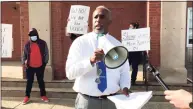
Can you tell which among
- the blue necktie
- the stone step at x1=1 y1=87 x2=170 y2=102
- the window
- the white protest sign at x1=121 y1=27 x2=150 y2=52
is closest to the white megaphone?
the blue necktie

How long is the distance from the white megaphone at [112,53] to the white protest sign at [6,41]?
4.21m

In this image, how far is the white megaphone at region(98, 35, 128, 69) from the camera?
293 centimetres

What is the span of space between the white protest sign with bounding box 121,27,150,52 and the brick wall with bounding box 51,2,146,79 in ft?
7.13

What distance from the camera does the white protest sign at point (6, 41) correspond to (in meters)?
6.90

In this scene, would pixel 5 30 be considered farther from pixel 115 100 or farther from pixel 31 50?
pixel 115 100

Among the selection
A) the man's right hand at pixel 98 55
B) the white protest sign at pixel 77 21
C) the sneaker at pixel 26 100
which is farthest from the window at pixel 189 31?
the man's right hand at pixel 98 55

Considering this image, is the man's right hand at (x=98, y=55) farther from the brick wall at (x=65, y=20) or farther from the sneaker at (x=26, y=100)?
the brick wall at (x=65, y=20)

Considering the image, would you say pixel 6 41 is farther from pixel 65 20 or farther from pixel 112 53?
pixel 112 53

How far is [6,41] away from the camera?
692cm

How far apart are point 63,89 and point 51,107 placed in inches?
40.1

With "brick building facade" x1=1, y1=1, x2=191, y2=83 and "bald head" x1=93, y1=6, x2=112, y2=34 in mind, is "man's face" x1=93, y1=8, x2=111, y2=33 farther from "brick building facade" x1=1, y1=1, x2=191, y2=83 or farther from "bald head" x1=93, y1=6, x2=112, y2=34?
"brick building facade" x1=1, y1=1, x2=191, y2=83

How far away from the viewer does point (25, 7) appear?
8719 millimetres

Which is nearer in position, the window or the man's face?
the man's face

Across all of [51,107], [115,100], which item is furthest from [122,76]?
[51,107]
